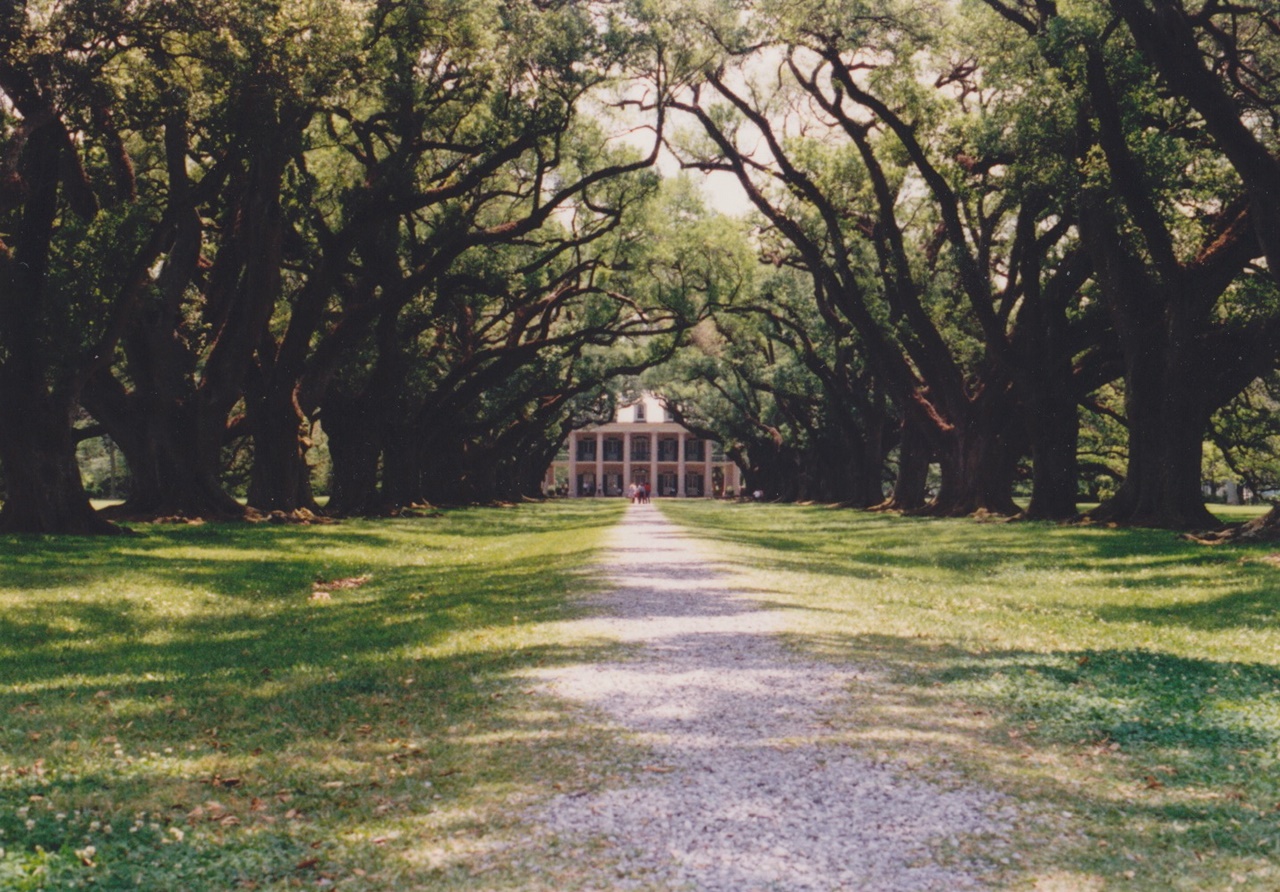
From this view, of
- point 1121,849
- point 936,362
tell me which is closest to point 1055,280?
point 936,362

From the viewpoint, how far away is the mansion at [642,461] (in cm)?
12738

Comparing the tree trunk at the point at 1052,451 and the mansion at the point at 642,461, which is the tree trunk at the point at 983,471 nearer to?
the tree trunk at the point at 1052,451

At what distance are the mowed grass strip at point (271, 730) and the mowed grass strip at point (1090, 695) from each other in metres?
2.00

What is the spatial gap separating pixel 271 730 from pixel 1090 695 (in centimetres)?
513

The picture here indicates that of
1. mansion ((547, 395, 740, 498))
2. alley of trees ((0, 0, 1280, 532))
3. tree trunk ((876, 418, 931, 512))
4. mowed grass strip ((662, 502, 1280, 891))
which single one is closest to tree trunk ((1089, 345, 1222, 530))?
alley of trees ((0, 0, 1280, 532))

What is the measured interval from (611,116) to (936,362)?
10801 millimetres

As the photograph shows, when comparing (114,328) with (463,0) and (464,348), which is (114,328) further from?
(464,348)

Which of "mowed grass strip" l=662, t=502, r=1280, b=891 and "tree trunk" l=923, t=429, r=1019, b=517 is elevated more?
"tree trunk" l=923, t=429, r=1019, b=517

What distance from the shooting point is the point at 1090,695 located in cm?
736

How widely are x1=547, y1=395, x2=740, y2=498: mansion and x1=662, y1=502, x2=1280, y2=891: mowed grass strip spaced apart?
361ft

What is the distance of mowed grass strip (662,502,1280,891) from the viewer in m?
4.52

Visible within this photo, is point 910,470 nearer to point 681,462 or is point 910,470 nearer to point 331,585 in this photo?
point 331,585

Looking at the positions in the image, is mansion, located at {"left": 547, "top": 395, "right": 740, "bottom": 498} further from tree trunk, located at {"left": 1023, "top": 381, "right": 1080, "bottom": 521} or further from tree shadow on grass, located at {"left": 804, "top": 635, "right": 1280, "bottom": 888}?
tree shadow on grass, located at {"left": 804, "top": 635, "right": 1280, "bottom": 888}

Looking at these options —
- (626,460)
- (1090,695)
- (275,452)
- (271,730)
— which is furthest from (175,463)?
(626,460)
